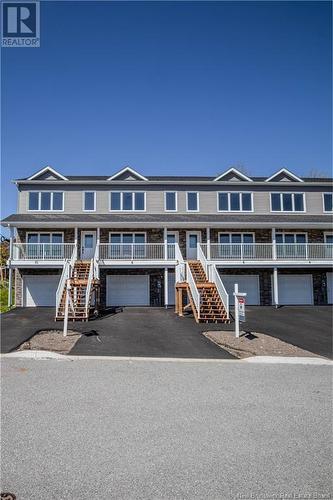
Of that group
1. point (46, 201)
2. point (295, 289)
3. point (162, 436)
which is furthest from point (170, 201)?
point (162, 436)

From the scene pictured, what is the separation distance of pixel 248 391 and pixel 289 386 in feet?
3.41

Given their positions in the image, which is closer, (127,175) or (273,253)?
(273,253)

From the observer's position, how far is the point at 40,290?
2284 cm

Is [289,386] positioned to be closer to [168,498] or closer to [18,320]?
[168,498]

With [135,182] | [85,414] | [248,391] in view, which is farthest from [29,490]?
[135,182]

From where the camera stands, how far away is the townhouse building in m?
21.8

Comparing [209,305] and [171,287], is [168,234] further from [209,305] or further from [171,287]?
[209,305]

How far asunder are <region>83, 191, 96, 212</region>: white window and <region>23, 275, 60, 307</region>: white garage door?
193 inches

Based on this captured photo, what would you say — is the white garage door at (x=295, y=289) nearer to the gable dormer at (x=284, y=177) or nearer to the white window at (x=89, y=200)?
the gable dormer at (x=284, y=177)

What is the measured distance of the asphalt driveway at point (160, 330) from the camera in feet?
36.3

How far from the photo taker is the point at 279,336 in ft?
44.5

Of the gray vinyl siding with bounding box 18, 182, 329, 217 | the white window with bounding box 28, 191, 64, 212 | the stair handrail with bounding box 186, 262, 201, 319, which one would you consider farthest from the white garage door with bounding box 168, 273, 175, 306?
the white window with bounding box 28, 191, 64, 212

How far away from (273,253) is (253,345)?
11.4 m

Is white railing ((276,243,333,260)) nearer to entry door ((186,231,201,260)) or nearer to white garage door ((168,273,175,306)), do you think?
entry door ((186,231,201,260))
